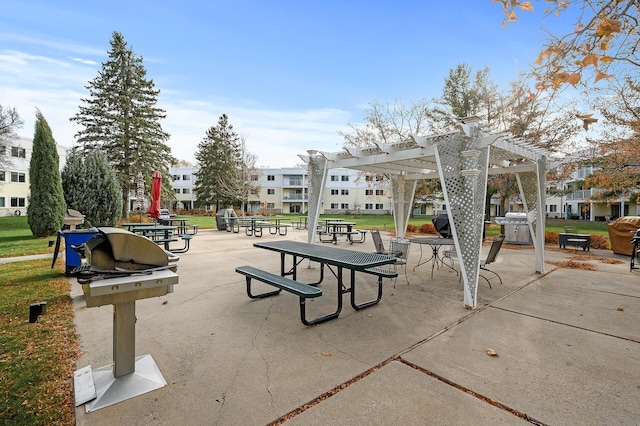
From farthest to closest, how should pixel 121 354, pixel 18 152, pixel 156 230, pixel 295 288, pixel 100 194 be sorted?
pixel 18 152
pixel 100 194
pixel 156 230
pixel 295 288
pixel 121 354

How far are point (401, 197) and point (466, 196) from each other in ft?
17.6

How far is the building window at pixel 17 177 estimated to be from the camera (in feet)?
102

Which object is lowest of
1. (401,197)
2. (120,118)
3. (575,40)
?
(401,197)

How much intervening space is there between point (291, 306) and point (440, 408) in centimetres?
253

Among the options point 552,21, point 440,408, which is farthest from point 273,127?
point 440,408

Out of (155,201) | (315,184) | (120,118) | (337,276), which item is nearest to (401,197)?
(315,184)

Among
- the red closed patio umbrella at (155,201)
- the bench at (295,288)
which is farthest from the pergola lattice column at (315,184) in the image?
the red closed patio umbrella at (155,201)

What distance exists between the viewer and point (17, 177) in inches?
1236

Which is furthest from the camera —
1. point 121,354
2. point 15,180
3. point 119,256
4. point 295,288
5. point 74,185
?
point 15,180

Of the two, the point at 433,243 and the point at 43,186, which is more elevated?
the point at 43,186

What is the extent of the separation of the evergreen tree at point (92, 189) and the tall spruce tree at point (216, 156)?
20169mm

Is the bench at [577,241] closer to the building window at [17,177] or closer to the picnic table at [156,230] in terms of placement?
the picnic table at [156,230]

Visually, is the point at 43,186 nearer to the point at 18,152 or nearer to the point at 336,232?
the point at 336,232

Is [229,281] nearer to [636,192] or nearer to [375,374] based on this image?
[375,374]
